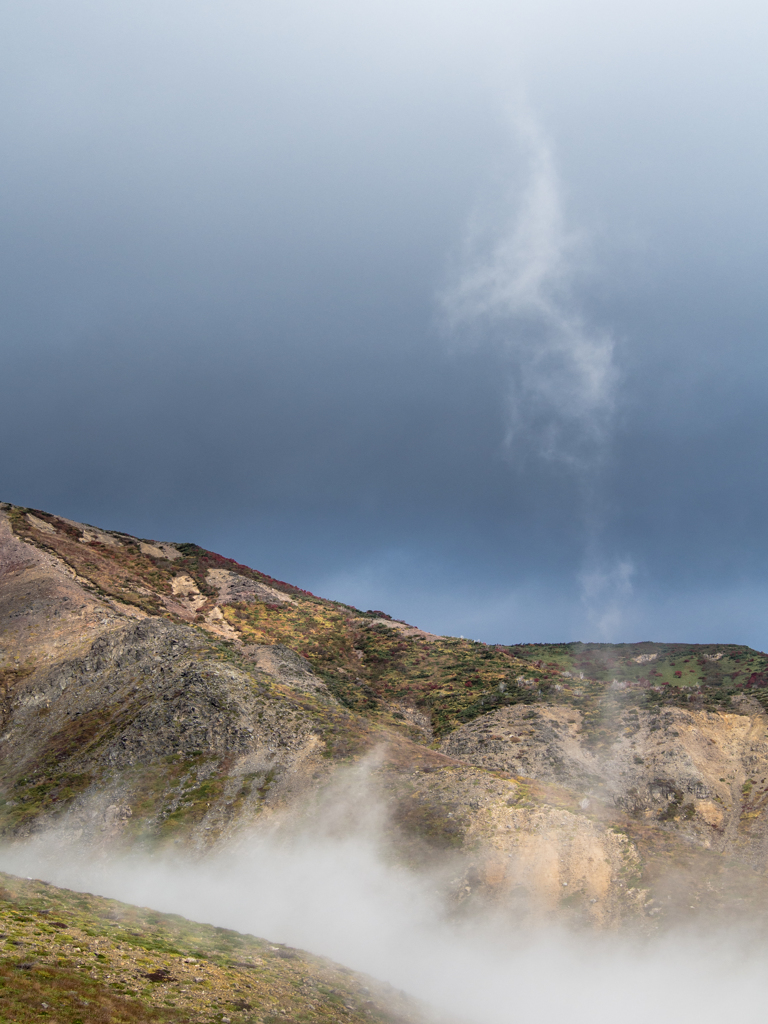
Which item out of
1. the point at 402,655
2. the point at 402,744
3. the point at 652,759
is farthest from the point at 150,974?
the point at 402,655

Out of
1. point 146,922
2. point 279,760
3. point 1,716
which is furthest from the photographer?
point 1,716

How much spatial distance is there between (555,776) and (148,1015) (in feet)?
196

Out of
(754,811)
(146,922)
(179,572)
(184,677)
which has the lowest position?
(146,922)

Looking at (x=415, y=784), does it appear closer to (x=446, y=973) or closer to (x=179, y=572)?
(x=446, y=973)

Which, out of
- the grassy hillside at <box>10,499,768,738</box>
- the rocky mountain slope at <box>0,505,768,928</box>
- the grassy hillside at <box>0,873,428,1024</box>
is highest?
the grassy hillside at <box>10,499,768,738</box>

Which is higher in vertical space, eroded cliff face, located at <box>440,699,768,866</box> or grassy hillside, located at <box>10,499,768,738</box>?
grassy hillside, located at <box>10,499,768,738</box>

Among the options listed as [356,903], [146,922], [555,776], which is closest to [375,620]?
[555,776]

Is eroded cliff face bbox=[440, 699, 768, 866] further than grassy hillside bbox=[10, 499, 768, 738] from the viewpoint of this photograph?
No

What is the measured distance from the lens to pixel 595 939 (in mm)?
38312

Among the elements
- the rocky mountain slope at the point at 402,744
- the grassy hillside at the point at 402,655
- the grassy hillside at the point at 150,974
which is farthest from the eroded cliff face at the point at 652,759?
the grassy hillside at the point at 150,974

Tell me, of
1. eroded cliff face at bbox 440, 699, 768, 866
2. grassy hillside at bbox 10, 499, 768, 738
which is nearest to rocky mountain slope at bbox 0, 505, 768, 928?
eroded cliff face at bbox 440, 699, 768, 866

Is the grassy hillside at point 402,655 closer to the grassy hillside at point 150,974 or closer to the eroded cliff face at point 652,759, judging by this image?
the eroded cliff face at point 652,759

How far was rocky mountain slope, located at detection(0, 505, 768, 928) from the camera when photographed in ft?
145

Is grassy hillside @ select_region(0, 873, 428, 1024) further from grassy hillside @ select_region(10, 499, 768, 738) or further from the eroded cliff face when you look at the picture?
grassy hillside @ select_region(10, 499, 768, 738)
